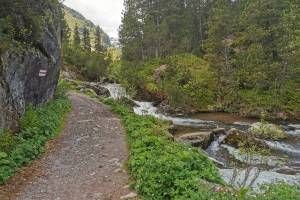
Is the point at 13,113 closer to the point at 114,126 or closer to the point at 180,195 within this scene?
the point at 114,126

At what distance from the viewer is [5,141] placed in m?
13.8

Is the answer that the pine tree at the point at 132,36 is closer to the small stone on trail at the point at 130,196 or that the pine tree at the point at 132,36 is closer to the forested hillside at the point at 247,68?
the forested hillside at the point at 247,68

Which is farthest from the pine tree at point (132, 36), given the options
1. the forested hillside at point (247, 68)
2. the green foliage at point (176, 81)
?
the green foliage at point (176, 81)

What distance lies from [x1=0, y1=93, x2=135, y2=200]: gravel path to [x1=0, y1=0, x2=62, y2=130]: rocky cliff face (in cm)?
234

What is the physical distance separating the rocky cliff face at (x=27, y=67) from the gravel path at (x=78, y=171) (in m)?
2.34

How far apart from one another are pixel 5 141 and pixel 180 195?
Answer: 284 inches

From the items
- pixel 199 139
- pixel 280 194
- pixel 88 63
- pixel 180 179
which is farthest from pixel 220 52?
pixel 280 194

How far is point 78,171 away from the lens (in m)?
13.4

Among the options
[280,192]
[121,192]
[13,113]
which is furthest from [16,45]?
[280,192]

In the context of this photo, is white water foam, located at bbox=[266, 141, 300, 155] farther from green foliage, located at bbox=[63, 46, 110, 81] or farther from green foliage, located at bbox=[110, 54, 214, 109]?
green foliage, located at bbox=[63, 46, 110, 81]

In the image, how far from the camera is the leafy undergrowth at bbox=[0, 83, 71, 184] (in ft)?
42.4

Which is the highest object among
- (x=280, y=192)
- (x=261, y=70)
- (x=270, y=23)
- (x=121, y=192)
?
(x=270, y=23)

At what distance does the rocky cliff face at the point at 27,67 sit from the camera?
15.9 metres

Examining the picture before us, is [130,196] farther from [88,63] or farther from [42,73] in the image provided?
[88,63]
